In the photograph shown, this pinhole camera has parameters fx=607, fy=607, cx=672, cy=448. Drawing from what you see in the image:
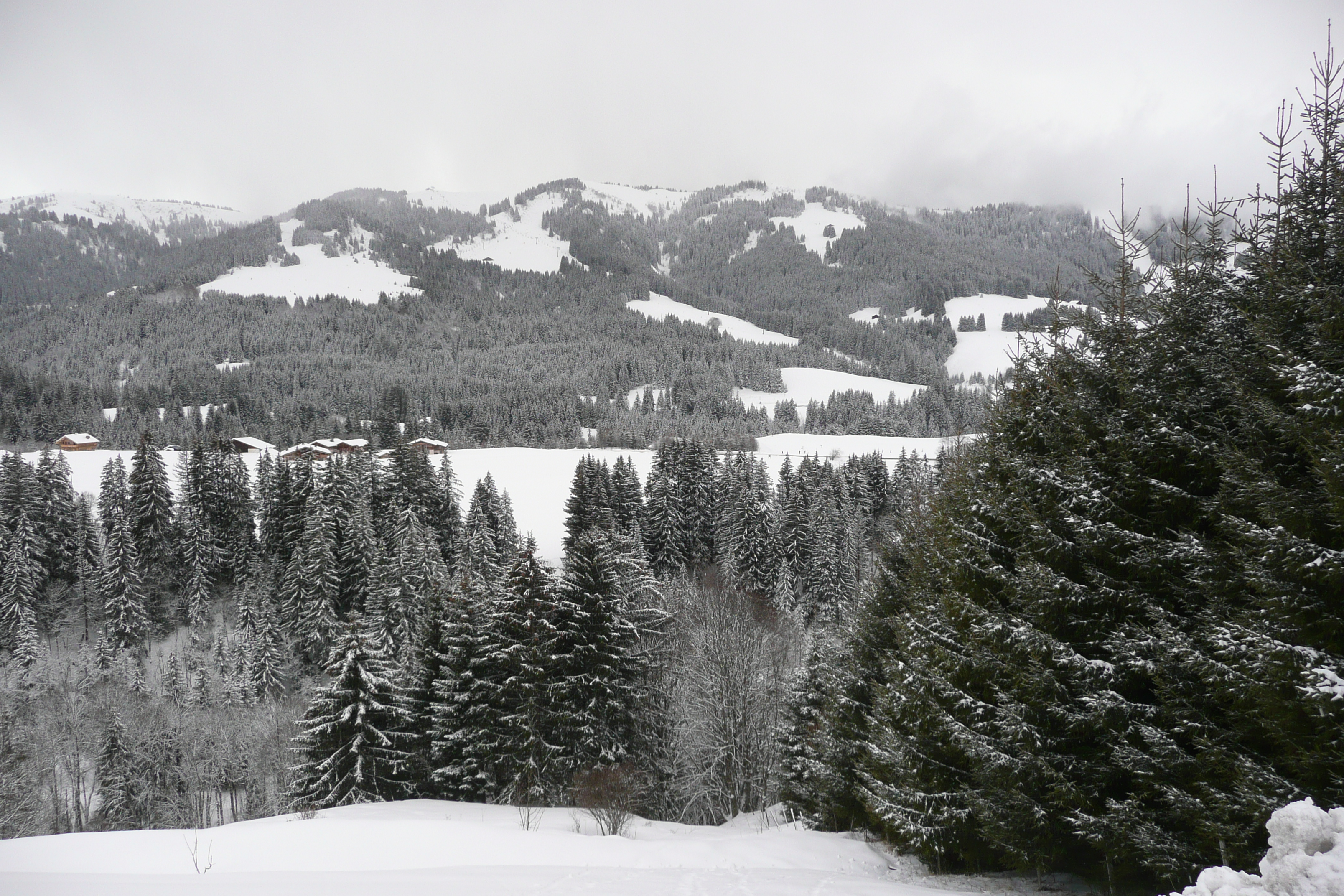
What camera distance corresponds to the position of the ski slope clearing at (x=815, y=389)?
157 metres

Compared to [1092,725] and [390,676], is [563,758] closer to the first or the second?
[390,676]

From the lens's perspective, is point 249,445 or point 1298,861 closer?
point 1298,861

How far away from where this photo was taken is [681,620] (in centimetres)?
3325

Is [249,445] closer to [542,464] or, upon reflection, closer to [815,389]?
[542,464]

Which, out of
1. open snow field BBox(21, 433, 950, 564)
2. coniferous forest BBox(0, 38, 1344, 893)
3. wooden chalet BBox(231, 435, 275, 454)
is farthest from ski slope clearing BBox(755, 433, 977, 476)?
wooden chalet BBox(231, 435, 275, 454)

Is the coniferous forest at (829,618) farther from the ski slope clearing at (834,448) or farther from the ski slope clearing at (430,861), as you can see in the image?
the ski slope clearing at (834,448)

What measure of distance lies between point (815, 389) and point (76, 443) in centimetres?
15036

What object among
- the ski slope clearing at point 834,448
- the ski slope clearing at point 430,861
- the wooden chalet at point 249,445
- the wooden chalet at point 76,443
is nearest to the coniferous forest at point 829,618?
the ski slope clearing at point 430,861

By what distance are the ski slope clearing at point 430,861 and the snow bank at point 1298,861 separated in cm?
461

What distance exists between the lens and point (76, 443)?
8506 centimetres

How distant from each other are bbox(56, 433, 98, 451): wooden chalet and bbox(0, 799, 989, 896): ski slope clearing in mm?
103157

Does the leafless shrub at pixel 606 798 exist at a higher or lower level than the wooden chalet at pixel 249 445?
lower

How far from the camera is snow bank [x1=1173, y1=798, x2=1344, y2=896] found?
12.9 ft

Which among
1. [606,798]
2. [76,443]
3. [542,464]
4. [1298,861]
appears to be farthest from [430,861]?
[76,443]
